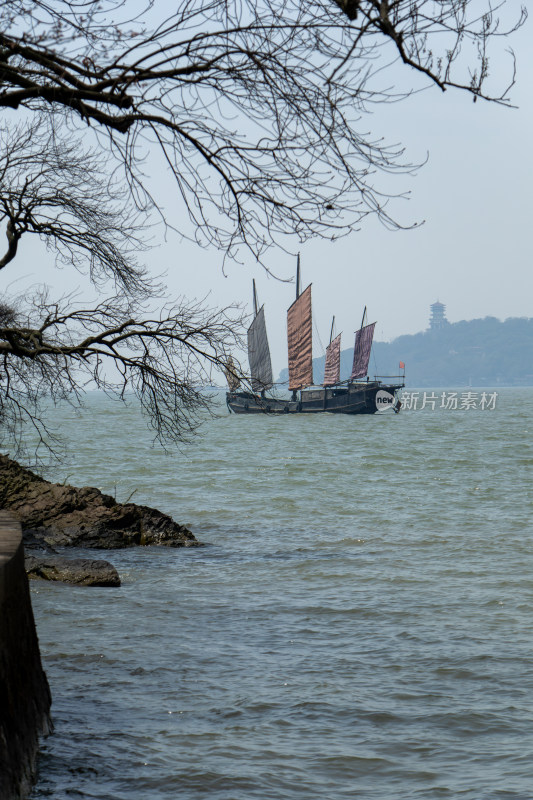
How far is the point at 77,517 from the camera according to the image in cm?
1445

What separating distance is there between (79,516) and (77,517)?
0.04 metres

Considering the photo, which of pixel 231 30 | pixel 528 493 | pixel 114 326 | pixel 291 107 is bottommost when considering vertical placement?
pixel 528 493

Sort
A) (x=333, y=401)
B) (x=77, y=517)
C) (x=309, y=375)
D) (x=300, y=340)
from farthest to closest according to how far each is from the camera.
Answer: (x=333, y=401) < (x=309, y=375) < (x=300, y=340) < (x=77, y=517)

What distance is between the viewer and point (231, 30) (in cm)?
528

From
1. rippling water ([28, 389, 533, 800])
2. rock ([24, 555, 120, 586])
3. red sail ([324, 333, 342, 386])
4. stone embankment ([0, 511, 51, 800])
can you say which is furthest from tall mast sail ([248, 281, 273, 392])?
stone embankment ([0, 511, 51, 800])

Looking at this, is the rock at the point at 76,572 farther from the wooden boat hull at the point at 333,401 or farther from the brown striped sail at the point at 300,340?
the wooden boat hull at the point at 333,401

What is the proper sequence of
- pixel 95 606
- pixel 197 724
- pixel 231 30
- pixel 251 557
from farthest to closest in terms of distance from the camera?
pixel 251 557
pixel 95 606
pixel 197 724
pixel 231 30

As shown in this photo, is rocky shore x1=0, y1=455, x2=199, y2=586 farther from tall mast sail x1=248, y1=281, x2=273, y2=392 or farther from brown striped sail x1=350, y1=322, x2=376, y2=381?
brown striped sail x1=350, y1=322, x2=376, y2=381

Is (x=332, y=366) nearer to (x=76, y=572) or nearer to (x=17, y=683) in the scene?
(x=76, y=572)

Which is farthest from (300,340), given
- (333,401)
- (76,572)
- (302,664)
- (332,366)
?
(302,664)

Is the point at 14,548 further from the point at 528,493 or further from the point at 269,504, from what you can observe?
the point at 528,493

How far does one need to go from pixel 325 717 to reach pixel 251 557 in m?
7.01

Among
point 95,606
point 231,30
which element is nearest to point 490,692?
point 95,606

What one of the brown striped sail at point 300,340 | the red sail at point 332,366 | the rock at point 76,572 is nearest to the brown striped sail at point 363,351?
the red sail at point 332,366
